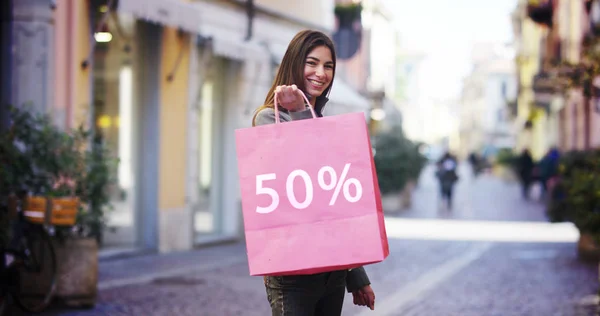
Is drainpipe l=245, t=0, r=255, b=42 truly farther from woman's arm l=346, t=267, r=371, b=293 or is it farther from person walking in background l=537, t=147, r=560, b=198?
person walking in background l=537, t=147, r=560, b=198

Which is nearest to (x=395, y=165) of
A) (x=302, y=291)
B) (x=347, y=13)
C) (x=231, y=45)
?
(x=347, y=13)

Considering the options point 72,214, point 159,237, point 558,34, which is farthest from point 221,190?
point 558,34

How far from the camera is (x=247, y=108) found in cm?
1714

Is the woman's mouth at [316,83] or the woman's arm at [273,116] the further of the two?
the woman's mouth at [316,83]

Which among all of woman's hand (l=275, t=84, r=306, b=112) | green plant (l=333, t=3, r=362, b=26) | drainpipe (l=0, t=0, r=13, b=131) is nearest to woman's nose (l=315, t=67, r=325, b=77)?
A: woman's hand (l=275, t=84, r=306, b=112)

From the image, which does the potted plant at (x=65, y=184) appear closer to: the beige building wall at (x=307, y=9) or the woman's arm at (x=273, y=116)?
the woman's arm at (x=273, y=116)

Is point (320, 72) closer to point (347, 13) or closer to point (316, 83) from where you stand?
point (316, 83)

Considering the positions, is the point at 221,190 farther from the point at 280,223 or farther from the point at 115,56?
the point at 280,223

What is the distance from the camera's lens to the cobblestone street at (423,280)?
9055mm

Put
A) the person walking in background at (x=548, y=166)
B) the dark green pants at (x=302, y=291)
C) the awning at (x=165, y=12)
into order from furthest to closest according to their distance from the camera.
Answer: the person walking in background at (x=548, y=166) < the awning at (x=165, y=12) < the dark green pants at (x=302, y=291)

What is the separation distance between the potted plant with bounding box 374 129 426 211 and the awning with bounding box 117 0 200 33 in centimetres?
1191

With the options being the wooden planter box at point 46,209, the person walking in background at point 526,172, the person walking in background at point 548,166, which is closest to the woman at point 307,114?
the wooden planter box at point 46,209

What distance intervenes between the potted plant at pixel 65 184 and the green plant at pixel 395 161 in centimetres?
1642

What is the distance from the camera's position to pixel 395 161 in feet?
84.9
